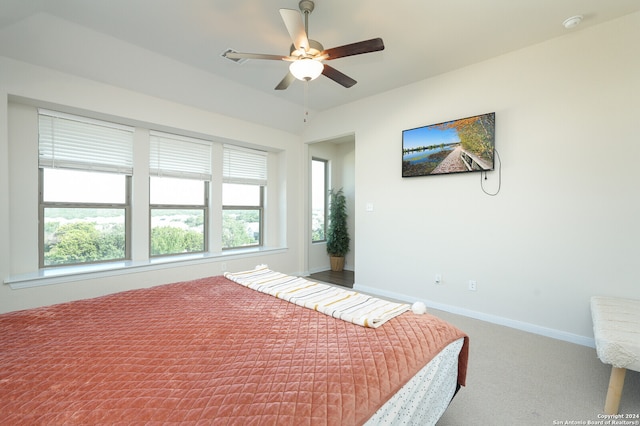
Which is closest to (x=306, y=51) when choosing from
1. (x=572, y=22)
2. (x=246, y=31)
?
(x=246, y=31)

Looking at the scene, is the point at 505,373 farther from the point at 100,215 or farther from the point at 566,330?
the point at 100,215

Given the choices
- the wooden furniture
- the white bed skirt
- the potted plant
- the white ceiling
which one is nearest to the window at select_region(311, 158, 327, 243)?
the potted plant

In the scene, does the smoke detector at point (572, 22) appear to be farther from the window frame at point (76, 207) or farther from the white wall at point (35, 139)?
the window frame at point (76, 207)

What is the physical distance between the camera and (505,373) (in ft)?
7.12

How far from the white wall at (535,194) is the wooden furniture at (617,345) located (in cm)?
76

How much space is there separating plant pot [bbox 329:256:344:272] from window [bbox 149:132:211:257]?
2.37m

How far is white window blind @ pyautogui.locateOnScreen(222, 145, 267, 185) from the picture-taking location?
14.6 ft

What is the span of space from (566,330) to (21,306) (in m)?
5.14

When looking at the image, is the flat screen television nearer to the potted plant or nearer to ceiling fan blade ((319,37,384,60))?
ceiling fan blade ((319,37,384,60))

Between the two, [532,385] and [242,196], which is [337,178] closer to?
[242,196]

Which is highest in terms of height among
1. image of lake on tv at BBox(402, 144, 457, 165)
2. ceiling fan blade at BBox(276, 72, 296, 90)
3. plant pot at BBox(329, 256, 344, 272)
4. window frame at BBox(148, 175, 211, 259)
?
ceiling fan blade at BBox(276, 72, 296, 90)

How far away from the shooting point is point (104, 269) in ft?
10.2

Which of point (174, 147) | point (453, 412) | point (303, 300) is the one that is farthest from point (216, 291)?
point (174, 147)

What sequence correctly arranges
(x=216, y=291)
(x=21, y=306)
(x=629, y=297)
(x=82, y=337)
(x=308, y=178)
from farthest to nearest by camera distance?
(x=308, y=178)
(x=21, y=306)
(x=629, y=297)
(x=216, y=291)
(x=82, y=337)
